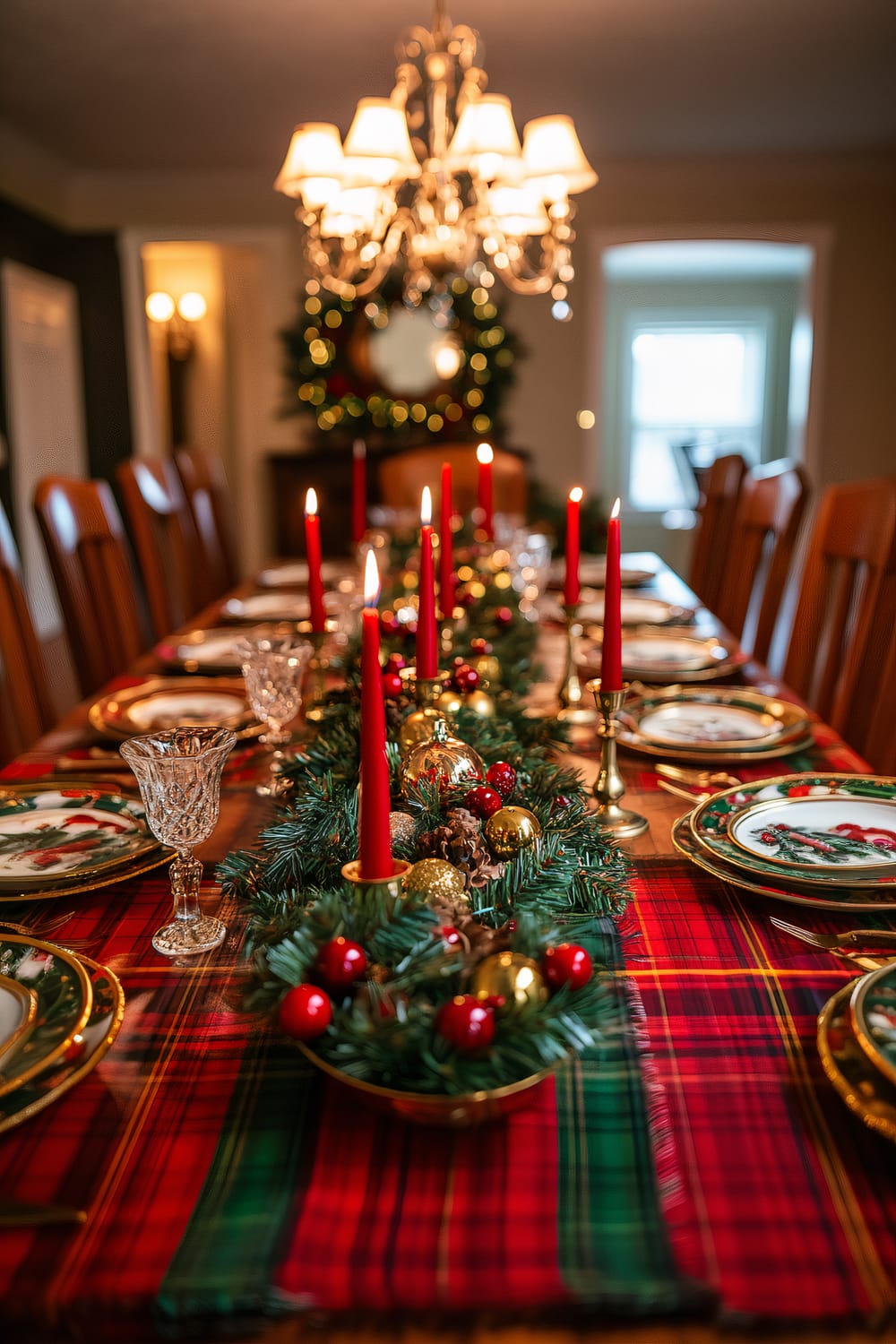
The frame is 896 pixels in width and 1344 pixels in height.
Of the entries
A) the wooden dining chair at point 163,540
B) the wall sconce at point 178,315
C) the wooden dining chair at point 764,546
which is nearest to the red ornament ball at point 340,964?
the wooden dining chair at point 764,546

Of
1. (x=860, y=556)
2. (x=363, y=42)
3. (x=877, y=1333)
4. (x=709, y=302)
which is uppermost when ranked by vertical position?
(x=363, y=42)

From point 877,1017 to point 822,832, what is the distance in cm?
→ 34

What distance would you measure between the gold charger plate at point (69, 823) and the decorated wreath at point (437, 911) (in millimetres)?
150

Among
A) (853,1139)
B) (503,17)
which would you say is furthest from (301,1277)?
(503,17)

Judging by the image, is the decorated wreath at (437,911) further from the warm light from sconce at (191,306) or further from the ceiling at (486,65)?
the warm light from sconce at (191,306)

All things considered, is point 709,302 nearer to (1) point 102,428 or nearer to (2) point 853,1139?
(1) point 102,428

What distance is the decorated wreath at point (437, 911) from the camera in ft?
1.74

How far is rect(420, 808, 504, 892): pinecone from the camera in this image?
2.46 feet

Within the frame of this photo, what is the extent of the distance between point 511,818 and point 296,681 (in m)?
0.45

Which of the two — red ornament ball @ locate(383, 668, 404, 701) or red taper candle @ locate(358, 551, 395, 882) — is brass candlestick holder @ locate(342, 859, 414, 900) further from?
red ornament ball @ locate(383, 668, 404, 701)

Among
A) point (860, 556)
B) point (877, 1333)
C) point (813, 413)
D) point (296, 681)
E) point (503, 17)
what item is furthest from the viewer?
point (813, 413)

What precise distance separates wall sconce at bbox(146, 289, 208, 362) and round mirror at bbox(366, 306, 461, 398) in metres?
1.70

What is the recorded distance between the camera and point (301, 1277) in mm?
467

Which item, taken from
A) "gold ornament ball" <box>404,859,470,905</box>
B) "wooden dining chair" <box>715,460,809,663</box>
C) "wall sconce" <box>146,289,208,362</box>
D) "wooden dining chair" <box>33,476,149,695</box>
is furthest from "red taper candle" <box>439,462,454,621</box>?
"wall sconce" <box>146,289,208,362</box>
